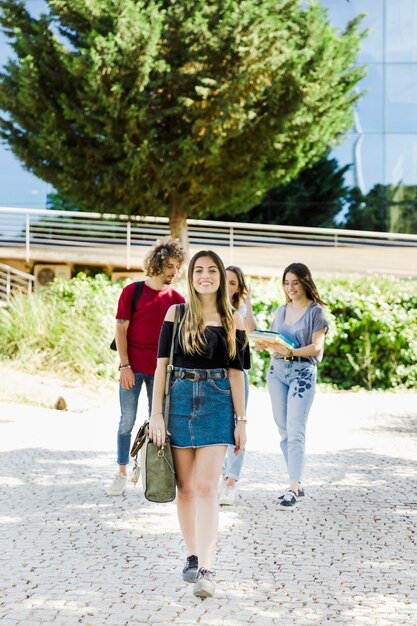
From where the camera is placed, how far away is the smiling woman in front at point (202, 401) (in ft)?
14.6

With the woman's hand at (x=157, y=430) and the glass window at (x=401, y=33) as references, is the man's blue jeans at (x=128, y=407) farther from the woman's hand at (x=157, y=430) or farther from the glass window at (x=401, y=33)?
the glass window at (x=401, y=33)

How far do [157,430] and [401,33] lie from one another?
2458 centimetres

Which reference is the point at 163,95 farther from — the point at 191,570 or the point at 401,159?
the point at 191,570

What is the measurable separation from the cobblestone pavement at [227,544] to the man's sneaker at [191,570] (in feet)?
0.21

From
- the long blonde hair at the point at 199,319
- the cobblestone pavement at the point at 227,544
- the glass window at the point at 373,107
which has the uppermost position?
the glass window at the point at 373,107

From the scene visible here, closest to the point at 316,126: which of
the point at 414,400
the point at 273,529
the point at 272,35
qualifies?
the point at 272,35

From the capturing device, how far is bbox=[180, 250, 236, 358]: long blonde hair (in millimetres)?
4492

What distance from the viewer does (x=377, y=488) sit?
703 cm

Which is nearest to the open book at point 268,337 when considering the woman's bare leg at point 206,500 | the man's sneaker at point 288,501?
the man's sneaker at point 288,501

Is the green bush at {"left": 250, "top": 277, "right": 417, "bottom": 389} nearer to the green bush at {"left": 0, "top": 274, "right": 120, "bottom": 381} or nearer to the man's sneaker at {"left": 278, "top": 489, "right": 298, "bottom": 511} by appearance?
the green bush at {"left": 0, "top": 274, "right": 120, "bottom": 381}

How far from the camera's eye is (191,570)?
4.59 m

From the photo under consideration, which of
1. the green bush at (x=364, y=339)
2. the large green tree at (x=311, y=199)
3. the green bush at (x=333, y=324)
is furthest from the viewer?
the large green tree at (x=311, y=199)

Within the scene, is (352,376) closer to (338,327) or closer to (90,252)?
(338,327)

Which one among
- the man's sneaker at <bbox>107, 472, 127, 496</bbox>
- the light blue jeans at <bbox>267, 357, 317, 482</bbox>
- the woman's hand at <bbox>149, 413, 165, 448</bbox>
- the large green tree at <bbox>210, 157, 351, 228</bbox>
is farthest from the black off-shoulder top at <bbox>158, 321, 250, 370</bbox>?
the large green tree at <bbox>210, 157, 351, 228</bbox>
